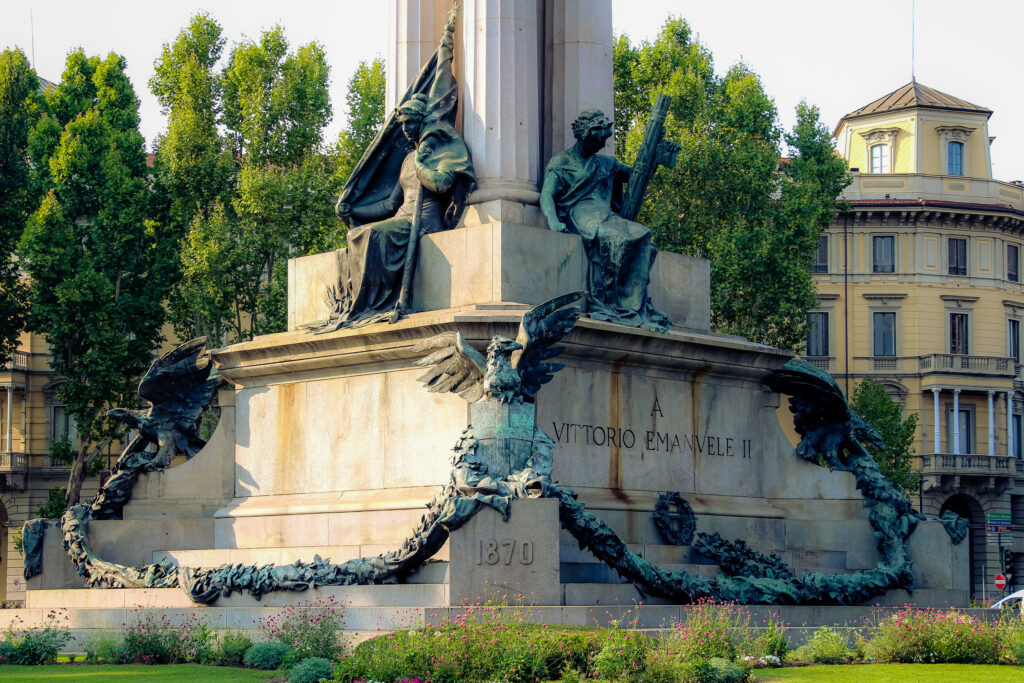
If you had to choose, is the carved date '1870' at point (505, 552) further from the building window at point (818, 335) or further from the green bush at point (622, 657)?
the building window at point (818, 335)

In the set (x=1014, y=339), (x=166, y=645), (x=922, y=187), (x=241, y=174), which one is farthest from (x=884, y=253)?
(x=166, y=645)

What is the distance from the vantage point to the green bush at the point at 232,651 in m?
14.8

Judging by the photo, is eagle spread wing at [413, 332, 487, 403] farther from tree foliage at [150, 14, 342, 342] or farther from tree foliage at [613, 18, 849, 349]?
tree foliage at [613, 18, 849, 349]

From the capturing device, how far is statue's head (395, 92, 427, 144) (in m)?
19.3

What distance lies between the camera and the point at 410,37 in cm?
2067

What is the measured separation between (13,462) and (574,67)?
134 feet

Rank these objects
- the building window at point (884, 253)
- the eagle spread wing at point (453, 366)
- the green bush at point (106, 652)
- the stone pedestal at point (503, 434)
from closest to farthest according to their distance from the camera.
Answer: the green bush at point (106, 652) < the stone pedestal at point (503, 434) < the eagle spread wing at point (453, 366) < the building window at point (884, 253)

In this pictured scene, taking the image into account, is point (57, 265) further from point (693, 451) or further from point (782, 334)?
point (693, 451)

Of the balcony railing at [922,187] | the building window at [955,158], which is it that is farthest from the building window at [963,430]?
the building window at [955,158]

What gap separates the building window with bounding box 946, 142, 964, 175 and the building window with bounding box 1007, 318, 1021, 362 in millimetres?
6348

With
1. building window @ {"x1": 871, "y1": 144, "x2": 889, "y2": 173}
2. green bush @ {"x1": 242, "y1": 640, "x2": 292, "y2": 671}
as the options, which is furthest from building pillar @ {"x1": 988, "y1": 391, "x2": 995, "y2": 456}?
green bush @ {"x1": 242, "y1": 640, "x2": 292, "y2": 671}

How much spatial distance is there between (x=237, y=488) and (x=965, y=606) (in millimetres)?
8278

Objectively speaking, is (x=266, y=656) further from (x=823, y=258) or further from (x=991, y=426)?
(x=991, y=426)

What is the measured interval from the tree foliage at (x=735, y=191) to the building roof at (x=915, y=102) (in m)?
23.9
